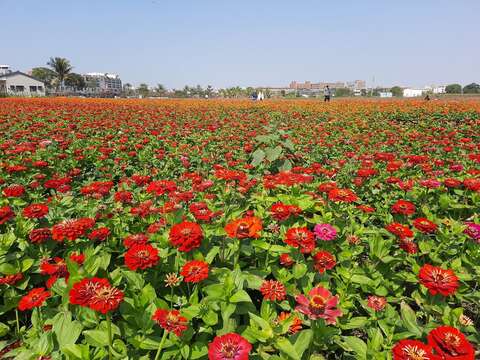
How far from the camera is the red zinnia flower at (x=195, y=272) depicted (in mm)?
1590

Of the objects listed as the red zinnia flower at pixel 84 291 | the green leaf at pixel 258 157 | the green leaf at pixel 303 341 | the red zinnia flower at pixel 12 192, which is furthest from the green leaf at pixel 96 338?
the green leaf at pixel 258 157

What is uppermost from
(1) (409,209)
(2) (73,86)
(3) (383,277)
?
(2) (73,86)

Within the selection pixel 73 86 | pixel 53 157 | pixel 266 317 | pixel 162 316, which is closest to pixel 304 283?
pixel 266 317

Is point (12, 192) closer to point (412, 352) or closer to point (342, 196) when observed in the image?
point (342, 196)

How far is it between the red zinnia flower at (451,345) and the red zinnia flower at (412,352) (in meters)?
0.04

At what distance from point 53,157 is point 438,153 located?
23.9 ft

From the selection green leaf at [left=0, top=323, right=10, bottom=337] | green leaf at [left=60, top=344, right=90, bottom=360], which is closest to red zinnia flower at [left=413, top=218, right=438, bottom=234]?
green leaf at [left=60, top=344, right=90, bottom=360]

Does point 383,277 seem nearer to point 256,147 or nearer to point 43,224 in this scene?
point 43,224

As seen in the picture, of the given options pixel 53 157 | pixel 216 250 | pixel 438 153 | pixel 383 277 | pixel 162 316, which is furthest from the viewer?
pixel 438 153

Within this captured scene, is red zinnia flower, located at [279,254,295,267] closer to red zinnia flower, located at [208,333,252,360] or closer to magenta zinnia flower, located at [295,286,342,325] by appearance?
magenta zinnia flower, located at [295,286,342,325]

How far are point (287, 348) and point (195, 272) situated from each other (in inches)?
21.3

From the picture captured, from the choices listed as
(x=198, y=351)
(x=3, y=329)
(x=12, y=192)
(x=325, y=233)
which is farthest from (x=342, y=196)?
(x=12, y=192)

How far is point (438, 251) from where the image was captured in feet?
8.22

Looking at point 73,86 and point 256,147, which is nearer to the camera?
point 256,147
